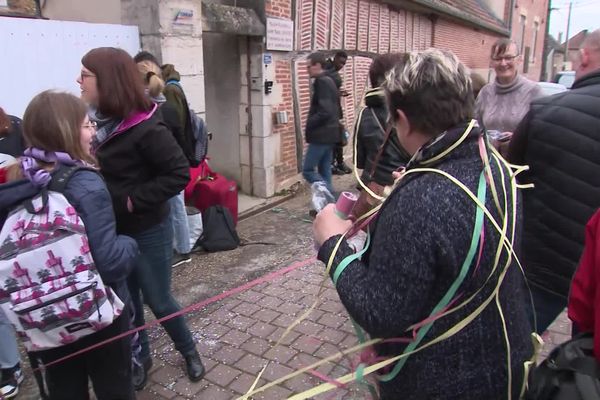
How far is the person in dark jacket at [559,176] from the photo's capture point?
77.2 inches

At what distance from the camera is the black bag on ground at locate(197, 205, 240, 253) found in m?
4.99

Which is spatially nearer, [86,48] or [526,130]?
[526,130]

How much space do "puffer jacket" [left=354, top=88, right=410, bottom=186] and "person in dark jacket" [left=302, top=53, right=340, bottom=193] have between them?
2.18 metres

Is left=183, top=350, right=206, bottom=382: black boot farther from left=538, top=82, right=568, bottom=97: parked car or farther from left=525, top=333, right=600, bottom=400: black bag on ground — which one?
left=538, top=82, right=568, bottom=97: parked car

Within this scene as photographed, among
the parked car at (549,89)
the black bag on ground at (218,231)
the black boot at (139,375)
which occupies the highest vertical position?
the parked car at (549,89)

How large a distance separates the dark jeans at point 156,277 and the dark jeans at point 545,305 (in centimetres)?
188

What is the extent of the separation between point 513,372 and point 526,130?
1.17m

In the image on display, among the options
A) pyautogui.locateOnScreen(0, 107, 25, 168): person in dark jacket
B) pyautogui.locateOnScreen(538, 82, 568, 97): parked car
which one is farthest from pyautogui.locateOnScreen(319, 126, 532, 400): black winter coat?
pyautogui.locateOnScreen(0, 107, 25, 168): person in dark jacket

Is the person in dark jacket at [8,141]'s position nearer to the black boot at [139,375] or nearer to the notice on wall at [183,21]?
the black boot at [139,375]

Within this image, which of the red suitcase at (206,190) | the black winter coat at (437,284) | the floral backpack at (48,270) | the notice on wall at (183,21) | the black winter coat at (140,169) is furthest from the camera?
the red suitcase at (206,190)

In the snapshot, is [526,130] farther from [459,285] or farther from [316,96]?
[316,96]

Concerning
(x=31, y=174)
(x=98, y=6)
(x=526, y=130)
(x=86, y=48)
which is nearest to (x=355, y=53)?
(x=98, y=6)

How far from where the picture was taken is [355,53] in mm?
8953

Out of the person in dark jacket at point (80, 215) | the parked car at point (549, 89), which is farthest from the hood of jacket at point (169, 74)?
the parked car at point (549, 89)
